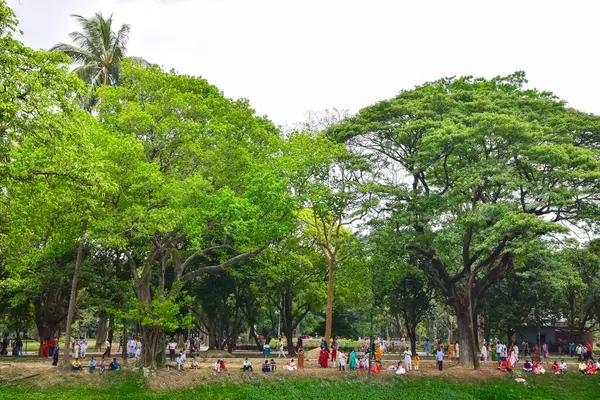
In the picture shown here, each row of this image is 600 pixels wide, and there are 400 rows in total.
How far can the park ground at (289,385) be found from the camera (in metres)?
22.2

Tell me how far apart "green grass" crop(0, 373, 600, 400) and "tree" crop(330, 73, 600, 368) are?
2710mm

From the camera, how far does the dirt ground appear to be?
22766 millimetres

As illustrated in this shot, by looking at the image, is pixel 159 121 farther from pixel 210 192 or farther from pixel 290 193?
pixel 290 193

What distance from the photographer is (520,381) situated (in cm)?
2681

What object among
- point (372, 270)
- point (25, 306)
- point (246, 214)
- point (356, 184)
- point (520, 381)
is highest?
point (356, 184)

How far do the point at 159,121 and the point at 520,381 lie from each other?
74.0 ft

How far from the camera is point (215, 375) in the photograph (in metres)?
24.6

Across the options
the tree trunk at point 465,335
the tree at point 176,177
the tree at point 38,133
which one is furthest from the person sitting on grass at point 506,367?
the tree at point 38,133

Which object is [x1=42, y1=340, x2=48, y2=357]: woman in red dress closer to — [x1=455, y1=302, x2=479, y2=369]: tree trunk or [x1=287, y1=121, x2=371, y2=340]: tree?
[x1=287, y1=121, x2=371, y2=340]: tree

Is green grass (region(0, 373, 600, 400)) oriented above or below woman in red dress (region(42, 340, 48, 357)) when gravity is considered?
below

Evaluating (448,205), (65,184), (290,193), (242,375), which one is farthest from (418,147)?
(65,184)

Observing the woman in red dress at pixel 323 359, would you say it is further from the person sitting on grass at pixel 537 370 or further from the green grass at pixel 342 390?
the person sitting on grass at pixel 537 370

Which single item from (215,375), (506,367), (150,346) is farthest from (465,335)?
(150,346)

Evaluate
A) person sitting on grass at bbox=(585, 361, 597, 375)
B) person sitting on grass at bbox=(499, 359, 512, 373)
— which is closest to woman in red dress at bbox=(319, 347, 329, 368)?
person sitting on grass at bbox=(499, 359, 512, 373)
